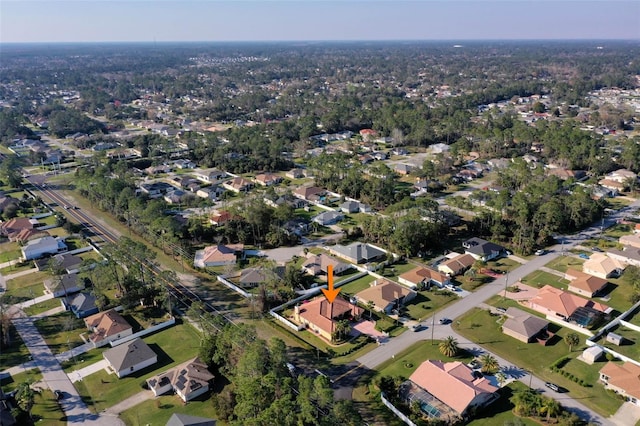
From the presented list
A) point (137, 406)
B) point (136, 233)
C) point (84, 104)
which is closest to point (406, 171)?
point (136, 233)

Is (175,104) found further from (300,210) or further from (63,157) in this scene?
(300,210)

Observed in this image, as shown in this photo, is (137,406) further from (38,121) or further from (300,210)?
(38,121)

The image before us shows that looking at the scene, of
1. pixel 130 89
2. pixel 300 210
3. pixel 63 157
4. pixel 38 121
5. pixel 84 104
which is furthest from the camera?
pixel 130 89

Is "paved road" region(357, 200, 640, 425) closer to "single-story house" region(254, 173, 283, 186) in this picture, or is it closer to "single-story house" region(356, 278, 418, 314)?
"single-story house" region(356, 278, 418, 314)

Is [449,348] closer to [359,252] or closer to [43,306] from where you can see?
[359,252]

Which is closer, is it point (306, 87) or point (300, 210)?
point (300, 210)

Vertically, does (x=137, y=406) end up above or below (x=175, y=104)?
below

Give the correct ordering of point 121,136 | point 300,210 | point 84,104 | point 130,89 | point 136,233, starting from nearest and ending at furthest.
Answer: point 136,233
point 300,210
point 121,136
point 84,104
point 130,89
